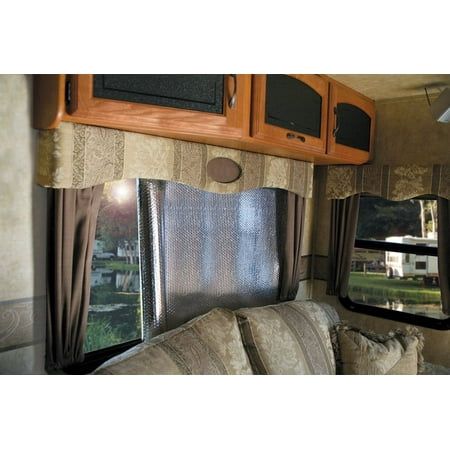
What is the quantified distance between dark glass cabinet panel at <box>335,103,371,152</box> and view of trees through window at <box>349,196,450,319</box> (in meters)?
0.36

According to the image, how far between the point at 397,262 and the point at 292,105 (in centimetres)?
115

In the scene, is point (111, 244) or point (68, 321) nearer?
point (68, 321)

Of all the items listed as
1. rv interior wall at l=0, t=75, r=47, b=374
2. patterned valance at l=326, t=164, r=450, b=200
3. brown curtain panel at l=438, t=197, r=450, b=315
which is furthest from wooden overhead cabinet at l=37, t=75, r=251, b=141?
brown curtain panel at l=438, t=197, r=450, b=315

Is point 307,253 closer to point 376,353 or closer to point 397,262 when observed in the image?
point 397,262

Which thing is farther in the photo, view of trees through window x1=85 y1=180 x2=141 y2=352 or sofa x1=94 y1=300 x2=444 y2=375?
view of trees through window x1=85 y1=180 x2=141 y2=352

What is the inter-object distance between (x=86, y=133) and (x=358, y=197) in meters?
1.54

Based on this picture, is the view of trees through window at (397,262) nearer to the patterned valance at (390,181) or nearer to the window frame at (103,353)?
the patterned valance at (390,181)

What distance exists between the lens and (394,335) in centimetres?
157

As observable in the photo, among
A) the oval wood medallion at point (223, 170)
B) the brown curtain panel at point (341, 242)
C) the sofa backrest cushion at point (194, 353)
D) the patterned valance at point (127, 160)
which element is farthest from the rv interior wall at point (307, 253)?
the sofa backrest cushion at point (194, 353)

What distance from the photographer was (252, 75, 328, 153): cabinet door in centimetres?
125

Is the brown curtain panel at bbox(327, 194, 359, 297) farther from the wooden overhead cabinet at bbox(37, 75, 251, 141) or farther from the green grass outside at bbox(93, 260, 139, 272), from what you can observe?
the green grass outside at bbox(93, 260, 139, 272)

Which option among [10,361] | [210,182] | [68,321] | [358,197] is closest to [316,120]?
[210,182]
